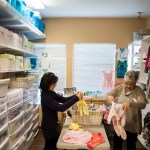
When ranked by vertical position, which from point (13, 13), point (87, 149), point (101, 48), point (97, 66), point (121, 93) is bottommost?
point (87, 149)

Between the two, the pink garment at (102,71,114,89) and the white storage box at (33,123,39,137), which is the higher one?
the pink garment at (102,71,114,89)

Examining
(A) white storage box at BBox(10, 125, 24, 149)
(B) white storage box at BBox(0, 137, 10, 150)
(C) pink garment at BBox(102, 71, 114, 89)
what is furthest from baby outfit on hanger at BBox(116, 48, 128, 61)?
(B) white storage box at BBox(0, 137, 10, 150)

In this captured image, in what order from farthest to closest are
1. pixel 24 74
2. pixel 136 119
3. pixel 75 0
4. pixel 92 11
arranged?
pixel 92 11, pixel 24 74, pixel 75 0, pixel 136 119

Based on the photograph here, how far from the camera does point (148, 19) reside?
4578mm

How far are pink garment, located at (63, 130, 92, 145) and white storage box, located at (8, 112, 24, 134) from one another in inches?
35.0

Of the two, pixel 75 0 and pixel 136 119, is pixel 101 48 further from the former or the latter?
pixel 136 119

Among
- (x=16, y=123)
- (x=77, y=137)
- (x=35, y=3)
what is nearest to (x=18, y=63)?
(x=16, y=123)

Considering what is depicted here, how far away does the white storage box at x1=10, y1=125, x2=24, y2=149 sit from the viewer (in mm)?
2830

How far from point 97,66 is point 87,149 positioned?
121 inches

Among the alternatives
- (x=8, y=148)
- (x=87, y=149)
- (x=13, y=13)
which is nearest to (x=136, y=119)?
(x=87, y=149)

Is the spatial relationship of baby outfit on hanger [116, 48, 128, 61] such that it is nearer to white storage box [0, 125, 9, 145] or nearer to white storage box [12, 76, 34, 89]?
white storage box [12, 76, 34, 89]

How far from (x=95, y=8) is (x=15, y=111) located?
7.65 ft

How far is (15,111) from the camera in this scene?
117 inches

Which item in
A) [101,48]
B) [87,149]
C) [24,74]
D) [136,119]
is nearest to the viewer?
[87,149]
